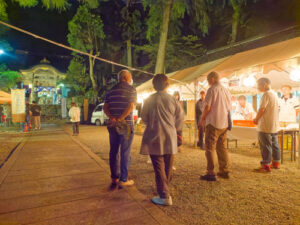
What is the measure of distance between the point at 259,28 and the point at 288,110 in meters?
12.9

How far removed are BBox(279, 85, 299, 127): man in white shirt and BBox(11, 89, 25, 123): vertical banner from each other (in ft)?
43.5

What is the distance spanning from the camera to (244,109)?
7508mm

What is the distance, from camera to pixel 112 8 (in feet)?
69.4

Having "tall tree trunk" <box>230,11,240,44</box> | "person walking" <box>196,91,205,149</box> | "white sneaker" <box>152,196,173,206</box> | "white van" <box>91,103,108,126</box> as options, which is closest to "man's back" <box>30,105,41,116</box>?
"white van" <box>91,103,108,126</box>

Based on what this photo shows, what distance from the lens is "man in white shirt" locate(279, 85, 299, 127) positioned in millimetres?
6422

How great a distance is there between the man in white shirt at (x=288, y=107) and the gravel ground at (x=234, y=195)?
219cm

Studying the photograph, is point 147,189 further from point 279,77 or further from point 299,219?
point 279,77

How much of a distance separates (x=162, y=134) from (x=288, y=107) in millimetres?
5664

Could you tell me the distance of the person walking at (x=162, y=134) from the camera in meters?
2.79

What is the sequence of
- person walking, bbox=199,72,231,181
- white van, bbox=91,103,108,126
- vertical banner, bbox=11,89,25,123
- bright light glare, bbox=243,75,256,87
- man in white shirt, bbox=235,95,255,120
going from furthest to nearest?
white van, bbox=91,103,108,126
vertical banner, bbox=11,89,25,123
man in white shirt, bbox=235,95,255,120
bright light glare, bbox=243,75,256,87
person walking, bbox=199,72,231,181

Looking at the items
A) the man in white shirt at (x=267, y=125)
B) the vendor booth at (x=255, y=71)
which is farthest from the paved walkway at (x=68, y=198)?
the vendor booth at (x=255, y=71)

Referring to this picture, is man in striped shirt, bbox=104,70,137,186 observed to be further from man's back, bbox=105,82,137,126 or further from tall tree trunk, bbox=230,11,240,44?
tall tree trunk, bbox=230,11,240,44

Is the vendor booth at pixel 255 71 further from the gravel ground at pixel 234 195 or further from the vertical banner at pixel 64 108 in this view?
the vertical banner at pixel 64 108

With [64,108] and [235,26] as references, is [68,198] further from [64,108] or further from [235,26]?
[64,108]
